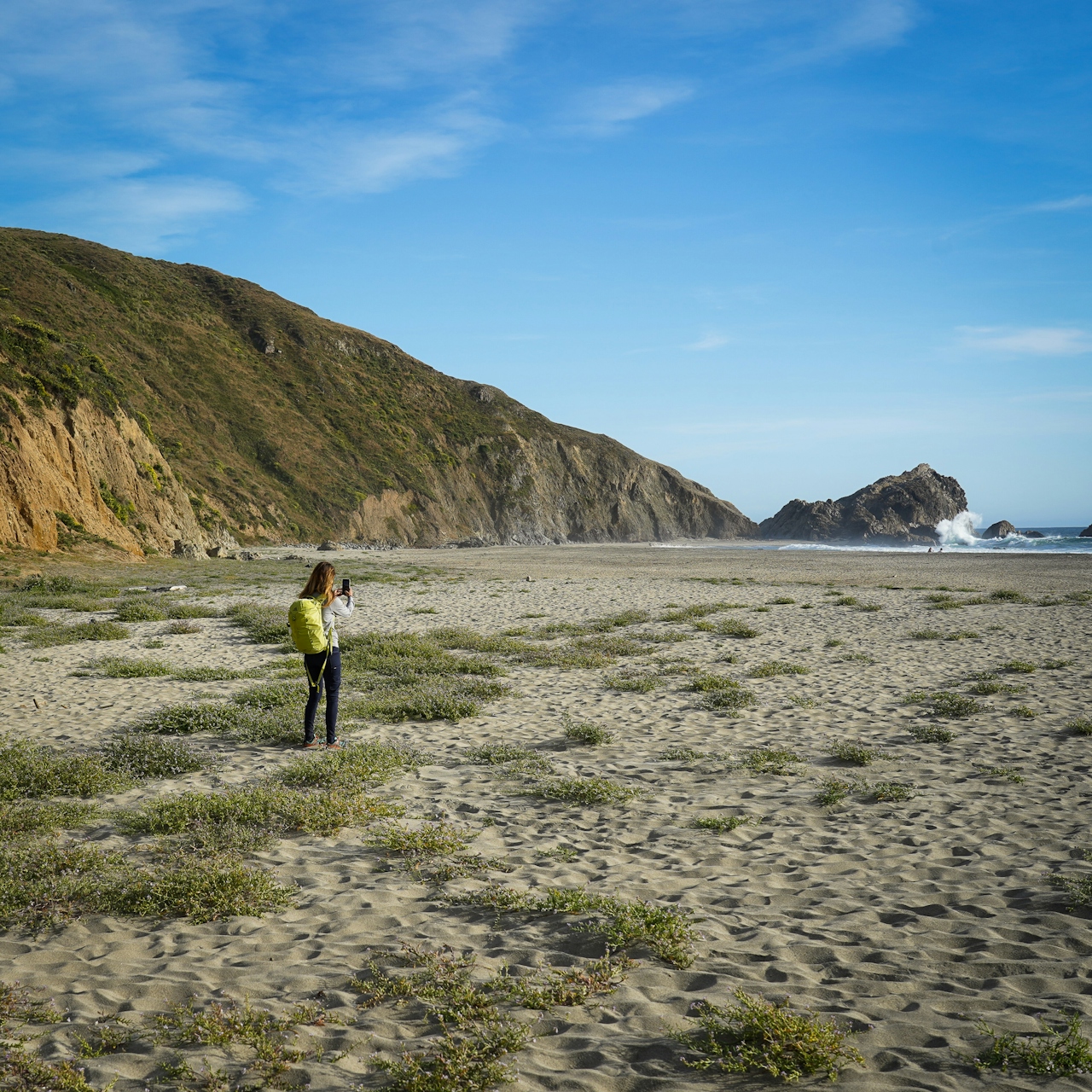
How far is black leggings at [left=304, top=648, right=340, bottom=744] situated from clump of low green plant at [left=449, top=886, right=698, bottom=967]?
3.97 meters

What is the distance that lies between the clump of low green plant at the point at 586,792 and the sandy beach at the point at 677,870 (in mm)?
148

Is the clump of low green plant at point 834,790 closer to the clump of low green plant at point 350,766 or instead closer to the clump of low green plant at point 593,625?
the clump of low green plant at point 350,766

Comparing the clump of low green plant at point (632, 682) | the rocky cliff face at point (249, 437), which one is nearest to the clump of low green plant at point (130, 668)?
the clump of low green plant at point (632, 682)

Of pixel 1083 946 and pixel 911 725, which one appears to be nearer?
pixel 1083 946

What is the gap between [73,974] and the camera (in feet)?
13.4

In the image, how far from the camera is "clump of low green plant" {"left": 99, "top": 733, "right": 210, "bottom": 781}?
7.64 m

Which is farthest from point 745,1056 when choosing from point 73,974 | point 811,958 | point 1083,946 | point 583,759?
point 583,759

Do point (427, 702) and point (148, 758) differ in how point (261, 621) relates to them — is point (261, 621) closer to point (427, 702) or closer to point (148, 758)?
point (427, 702)

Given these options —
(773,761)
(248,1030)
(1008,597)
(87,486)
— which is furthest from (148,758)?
(87,486)

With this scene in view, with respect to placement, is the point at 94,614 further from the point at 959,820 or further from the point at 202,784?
the point at 959,820

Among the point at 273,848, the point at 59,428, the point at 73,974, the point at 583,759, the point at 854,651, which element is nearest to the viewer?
the point at 73,974

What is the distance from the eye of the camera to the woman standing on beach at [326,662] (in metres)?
8.53

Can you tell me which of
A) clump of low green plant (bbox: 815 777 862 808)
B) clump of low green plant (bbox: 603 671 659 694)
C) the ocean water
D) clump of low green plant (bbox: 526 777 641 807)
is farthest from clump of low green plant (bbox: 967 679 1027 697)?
the ocean water

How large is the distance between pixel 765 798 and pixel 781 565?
40.9 m
